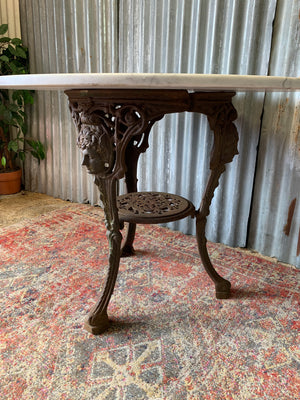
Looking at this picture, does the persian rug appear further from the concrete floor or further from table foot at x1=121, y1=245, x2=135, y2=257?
the concrete floor

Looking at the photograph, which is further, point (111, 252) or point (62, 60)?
point (62, 60)

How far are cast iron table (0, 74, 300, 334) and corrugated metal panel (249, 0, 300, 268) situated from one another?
0.57 meters

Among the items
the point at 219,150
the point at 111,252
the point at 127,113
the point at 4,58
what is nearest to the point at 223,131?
the point at 219,150

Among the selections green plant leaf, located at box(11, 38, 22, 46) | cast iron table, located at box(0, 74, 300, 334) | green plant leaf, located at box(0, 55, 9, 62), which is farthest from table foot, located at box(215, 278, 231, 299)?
green plant leaf, located at box(11, 38, 22, 46)

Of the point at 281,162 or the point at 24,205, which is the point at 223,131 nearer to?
the point at 281,162

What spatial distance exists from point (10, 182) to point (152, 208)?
2.24 metres

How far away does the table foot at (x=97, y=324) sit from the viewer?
138 centimetres

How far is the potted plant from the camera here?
121 inches

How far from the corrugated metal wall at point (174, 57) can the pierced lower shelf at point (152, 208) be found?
20.4 inches

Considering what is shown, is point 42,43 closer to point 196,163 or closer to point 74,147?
point 74,147

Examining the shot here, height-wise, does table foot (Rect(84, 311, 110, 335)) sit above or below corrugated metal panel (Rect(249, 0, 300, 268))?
below

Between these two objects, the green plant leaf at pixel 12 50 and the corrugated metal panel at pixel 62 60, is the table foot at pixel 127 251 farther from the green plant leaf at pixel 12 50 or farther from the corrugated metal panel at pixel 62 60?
the green plant leaf at pixel 12 50

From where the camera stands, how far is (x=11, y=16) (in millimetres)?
3191

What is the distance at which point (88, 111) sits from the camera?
1.26m
